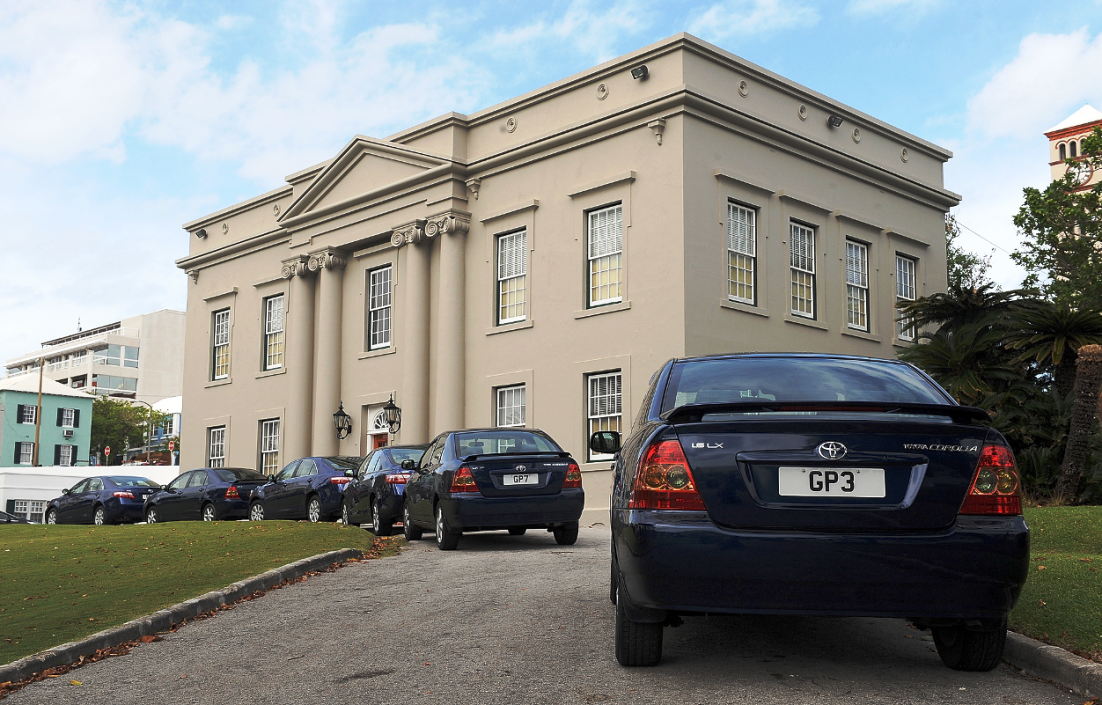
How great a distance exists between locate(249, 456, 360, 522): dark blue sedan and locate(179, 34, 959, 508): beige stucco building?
6.00 meters

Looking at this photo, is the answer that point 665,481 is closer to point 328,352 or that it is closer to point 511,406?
point 511,406

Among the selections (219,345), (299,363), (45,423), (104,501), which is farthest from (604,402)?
(45,423)

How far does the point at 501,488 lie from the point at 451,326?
550 inches

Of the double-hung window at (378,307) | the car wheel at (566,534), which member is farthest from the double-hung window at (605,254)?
the car wheel at (566,534)

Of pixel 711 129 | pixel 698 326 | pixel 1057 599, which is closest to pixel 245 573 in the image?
pixel 1057 599

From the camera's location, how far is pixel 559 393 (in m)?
24.5

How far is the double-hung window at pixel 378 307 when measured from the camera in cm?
2973

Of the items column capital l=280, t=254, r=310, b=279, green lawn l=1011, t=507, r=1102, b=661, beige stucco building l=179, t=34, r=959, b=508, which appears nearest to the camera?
green lawn l=1011, t=507, r=1102, b=661

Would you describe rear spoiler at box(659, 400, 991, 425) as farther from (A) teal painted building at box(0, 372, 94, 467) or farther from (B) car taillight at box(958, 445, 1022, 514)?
(A) teal painted building at box(0, 372, 94, 467)

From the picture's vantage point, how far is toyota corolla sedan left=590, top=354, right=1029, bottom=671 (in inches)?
190

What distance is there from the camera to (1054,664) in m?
5.52

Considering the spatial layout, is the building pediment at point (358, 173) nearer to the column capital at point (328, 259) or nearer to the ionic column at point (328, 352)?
the column capital at point (328, 259)

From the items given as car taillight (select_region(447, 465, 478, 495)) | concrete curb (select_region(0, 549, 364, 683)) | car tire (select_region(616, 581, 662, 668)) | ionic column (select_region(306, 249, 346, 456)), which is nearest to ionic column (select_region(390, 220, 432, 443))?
ionic column (select_region(306, 249, 346, 456))

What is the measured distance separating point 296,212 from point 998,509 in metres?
29.1
